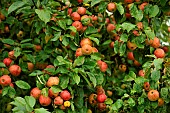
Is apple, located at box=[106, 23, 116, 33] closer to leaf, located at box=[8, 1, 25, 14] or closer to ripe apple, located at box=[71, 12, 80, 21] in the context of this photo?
ripe apple, located at box=[71, 12, 80, 21]

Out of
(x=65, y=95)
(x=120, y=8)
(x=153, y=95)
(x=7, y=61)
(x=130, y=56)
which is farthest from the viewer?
(x=130, y=56)

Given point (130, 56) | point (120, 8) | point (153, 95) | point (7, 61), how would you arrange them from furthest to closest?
1. point (130, 56)
2. point (7, 61)
3. point (120, 8)
4. point (153, 95)

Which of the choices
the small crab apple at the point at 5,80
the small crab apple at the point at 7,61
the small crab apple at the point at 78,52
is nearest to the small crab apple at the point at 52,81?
the small crab apple at the point at 78,52

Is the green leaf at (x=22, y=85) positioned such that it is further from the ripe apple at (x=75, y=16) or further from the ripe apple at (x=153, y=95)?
the ripe apple at (x=153, y=95)

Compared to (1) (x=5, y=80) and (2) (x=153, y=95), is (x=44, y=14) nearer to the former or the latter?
(1) (x=5, y=80)

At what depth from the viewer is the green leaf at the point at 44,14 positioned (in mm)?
2018

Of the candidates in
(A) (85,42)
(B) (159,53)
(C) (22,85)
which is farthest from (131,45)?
(C) (22,85)

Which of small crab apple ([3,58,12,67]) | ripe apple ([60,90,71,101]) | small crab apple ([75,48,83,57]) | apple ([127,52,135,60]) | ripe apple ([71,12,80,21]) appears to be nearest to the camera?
ripe apple ([60,90,71,101])

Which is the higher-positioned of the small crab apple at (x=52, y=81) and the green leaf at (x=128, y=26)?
the green leaf at (x=128, y=26)

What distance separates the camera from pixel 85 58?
198 cm

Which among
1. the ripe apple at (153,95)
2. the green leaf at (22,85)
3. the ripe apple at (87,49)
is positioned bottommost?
the ripe apple at (153,95)

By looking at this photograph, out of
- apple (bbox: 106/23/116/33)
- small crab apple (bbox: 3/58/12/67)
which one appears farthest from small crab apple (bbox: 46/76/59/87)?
apple (bbox: 106/23/116/33)

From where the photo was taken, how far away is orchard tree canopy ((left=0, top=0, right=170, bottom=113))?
194 centimetres

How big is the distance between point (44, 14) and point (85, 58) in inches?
11.0
